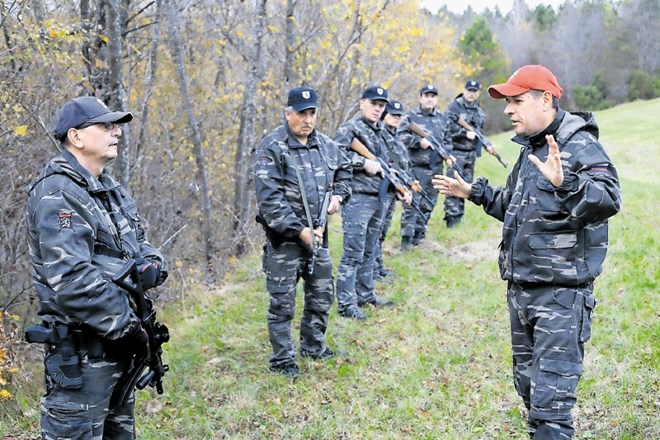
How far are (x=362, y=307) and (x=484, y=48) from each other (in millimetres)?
41258

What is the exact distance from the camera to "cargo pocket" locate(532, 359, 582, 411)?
120 inches

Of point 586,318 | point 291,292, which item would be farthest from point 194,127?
point 586,318

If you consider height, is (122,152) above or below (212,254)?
above

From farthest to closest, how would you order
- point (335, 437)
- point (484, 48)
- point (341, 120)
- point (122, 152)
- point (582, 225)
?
1. point (484, 48)
2. point (341, 120)
3. point (122, 152)
4. point (335, 437)
5. point (582, 225)

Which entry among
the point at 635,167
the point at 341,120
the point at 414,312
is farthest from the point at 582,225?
the point at 635,167

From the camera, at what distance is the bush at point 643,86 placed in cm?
3847

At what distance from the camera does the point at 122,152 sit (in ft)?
20.0

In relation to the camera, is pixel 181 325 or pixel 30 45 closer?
pixel 30 45

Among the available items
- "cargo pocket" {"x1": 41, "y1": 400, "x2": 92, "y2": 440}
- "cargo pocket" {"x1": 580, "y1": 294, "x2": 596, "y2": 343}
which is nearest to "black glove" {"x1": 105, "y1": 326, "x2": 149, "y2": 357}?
"cargo pocket" {"x1": 41, "y1": 400, "x2": 92, "y2": 440}

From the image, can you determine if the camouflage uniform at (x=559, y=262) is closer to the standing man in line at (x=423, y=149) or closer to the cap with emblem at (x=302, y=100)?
the cap with emblem at (x=302, y=100)

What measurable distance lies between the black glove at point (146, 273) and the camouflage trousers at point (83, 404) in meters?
0.42

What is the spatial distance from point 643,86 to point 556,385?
42.6m

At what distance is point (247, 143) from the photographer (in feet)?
32.2

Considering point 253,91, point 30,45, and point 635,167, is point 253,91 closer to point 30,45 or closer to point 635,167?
point 30,45
